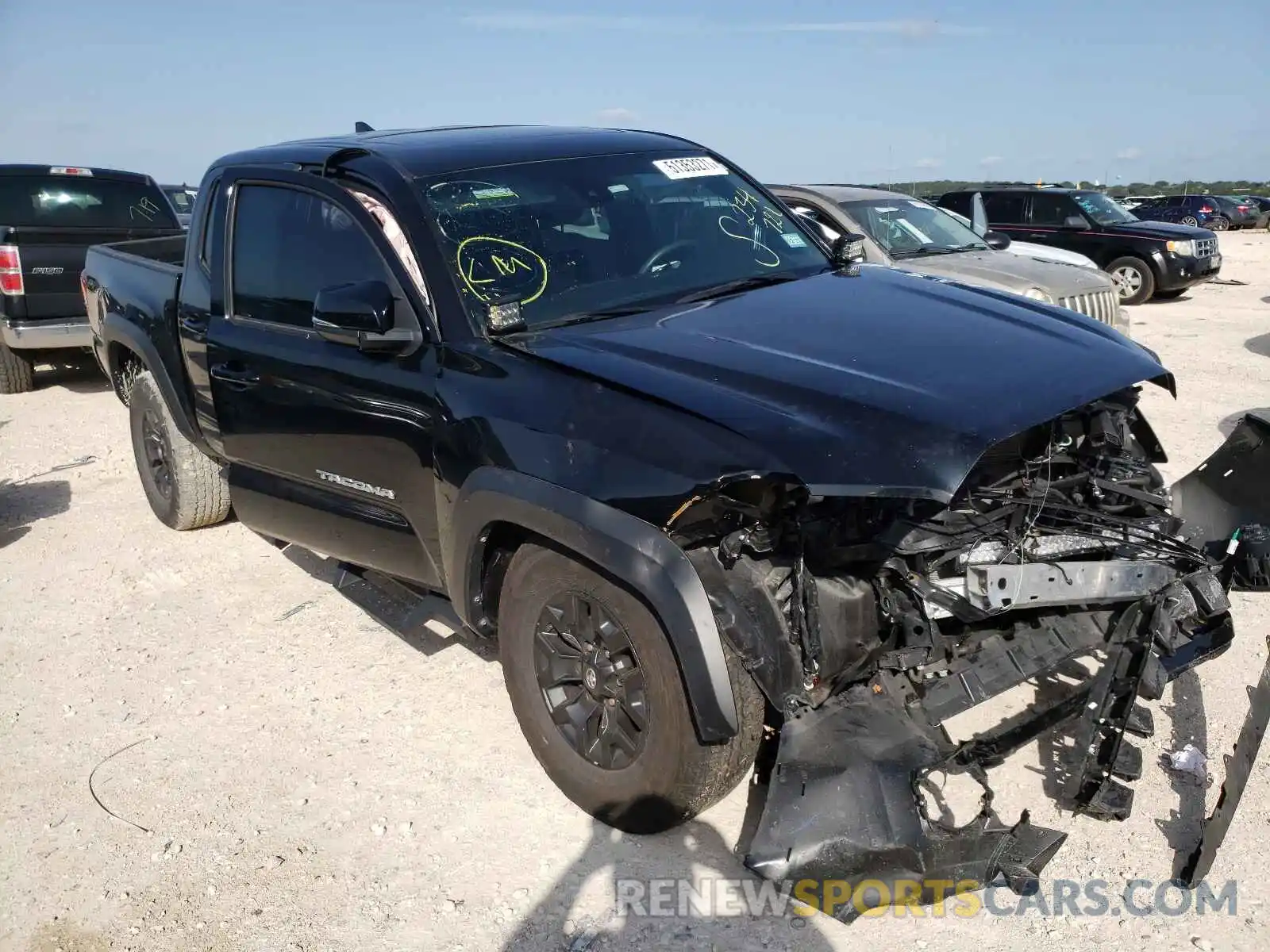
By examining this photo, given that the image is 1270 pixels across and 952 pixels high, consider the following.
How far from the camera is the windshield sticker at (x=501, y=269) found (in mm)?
3369

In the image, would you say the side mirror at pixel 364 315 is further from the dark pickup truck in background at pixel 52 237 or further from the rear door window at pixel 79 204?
the rear door window at pixel 79 204

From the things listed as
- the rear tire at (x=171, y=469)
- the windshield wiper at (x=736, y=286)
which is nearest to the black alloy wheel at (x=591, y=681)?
the windshield wiper at (x=736, y=286)

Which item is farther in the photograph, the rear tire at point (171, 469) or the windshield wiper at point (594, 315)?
the rear tire at point (171, 469)

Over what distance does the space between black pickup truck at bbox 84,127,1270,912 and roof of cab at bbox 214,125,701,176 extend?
2cm

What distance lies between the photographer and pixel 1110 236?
584 inches

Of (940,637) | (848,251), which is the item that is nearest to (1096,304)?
(848,251)

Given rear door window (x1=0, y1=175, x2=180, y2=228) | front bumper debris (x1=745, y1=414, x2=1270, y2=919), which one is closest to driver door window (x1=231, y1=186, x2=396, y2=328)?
front bumper debris (x1=745, y1=414, x2=1270, y2=919)

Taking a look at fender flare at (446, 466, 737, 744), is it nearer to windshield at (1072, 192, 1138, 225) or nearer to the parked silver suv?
the parked silver suv

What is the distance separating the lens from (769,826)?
8.68 ft

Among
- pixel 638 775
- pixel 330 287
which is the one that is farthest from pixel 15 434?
pixel 638 775

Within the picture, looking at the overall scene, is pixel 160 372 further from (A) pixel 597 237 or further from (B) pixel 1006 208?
(B) pixel 1006 208

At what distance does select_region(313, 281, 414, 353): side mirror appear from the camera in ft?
10.8

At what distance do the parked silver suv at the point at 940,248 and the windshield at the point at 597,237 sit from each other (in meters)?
4.22

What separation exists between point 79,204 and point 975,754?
10187 millimetres
